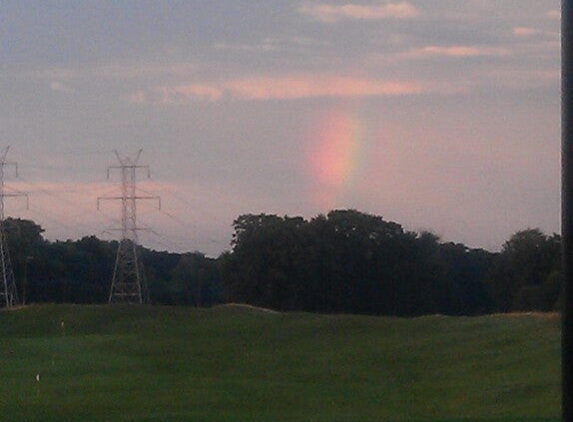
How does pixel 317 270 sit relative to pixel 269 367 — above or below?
above

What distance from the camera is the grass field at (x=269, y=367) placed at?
719 inches

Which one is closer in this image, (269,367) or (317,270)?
(269,367)

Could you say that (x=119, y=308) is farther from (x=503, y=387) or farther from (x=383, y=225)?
(x=383, y=225)

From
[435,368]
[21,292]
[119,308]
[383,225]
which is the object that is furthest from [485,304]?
[435,368]

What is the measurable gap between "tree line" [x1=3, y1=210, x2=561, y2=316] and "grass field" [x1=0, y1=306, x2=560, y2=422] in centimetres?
2382

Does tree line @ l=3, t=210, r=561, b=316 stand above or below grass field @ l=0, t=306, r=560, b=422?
above

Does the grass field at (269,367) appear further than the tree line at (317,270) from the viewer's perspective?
No

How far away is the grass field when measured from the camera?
1825 centimetres

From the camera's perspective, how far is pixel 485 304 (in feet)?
232

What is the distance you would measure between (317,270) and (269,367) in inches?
1551

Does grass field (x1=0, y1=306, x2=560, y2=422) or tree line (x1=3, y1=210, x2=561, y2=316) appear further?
tree line (x1=3, y1=210, x2=561, y2=316)

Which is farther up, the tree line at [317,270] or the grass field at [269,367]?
the tree line at [317,270]

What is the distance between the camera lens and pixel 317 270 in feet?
218

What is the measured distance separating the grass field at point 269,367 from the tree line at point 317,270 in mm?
23820
